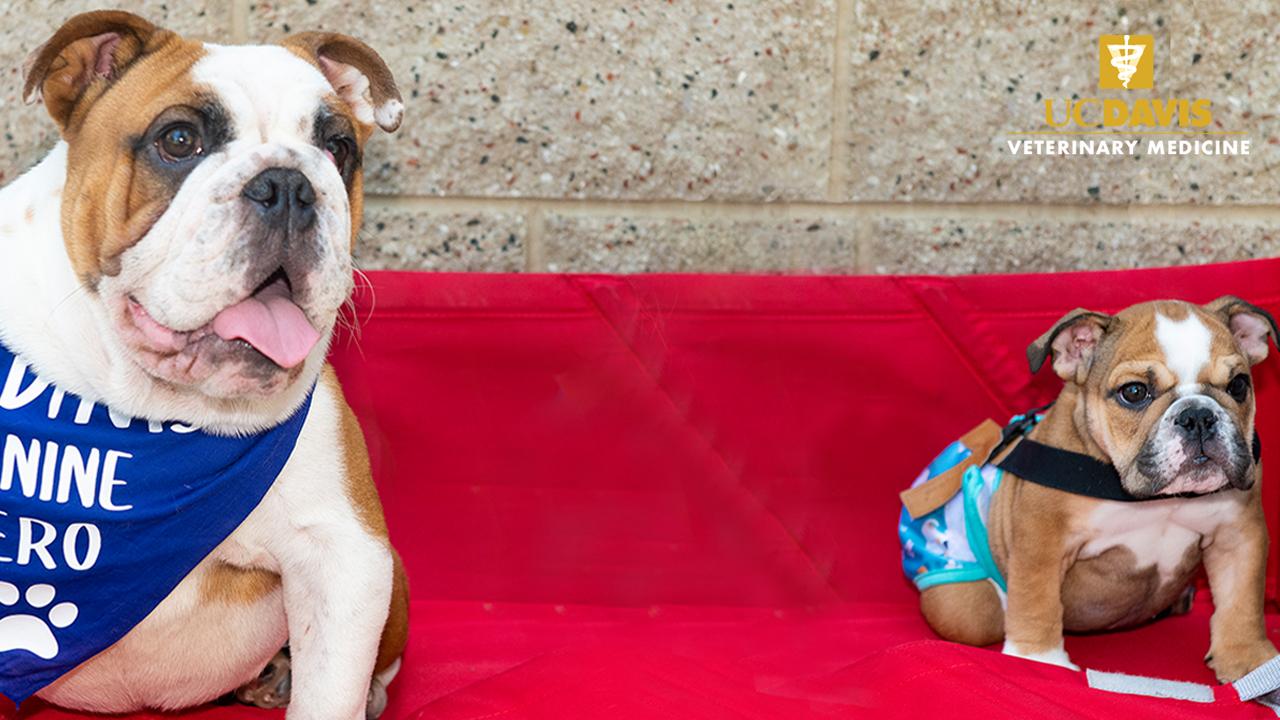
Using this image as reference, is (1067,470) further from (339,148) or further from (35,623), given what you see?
(35,623)

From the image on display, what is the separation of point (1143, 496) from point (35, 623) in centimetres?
192

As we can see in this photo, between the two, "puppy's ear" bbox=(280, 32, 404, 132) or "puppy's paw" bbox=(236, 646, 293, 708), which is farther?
"puppy's paw" bbox=(236, 646, 293, 708)

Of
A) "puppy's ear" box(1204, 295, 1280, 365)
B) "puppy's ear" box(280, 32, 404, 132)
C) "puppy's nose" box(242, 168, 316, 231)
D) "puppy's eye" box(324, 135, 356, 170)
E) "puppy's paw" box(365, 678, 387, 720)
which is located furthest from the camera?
"puppy's ear" box(1204, 295, 1280, 365)

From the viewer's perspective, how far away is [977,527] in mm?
2766

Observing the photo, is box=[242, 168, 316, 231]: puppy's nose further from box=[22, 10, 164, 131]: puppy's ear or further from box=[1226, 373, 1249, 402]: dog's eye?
box=[1226, 373, 1249, 402]: dog's eye

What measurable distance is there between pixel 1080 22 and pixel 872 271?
750 mm

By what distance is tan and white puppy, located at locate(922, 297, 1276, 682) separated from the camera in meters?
2.46

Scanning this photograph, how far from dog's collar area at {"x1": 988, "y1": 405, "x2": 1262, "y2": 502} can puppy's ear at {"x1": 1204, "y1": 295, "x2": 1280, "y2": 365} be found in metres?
0.18

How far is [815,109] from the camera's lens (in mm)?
3150

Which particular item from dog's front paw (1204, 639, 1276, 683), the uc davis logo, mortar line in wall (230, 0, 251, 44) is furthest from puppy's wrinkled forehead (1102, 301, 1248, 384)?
mortar line in wall (230, 0, 251, 44)

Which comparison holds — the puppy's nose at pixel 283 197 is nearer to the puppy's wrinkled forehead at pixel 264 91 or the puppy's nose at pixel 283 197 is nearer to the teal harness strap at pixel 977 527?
the puppy's wrinkled forehead at pixel 264 91

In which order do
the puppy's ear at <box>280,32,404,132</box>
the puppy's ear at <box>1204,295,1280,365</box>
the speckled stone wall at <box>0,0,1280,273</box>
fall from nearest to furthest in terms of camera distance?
the puppy's ear at <box>280,32,404,132</box> < the puppy's ear at <box>1204,295,1280,365</box> < the speckled stone wall at <box>0,0,1280,273</box>

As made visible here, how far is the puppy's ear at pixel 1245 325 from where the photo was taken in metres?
2.65

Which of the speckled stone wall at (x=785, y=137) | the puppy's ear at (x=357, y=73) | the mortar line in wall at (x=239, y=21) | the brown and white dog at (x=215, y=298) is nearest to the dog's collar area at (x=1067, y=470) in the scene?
the speckled stone wall at (x=785, y=137)
